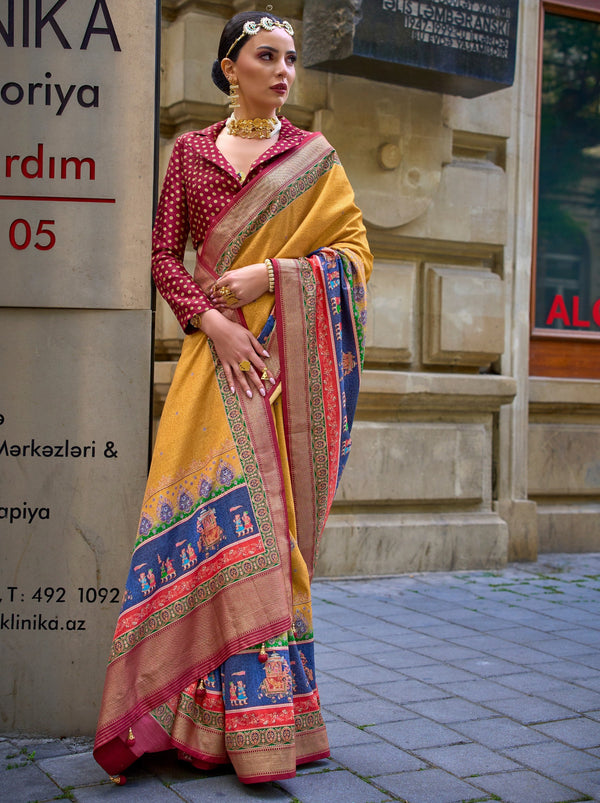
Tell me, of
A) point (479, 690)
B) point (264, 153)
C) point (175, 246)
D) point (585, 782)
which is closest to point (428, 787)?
point (585, 782)

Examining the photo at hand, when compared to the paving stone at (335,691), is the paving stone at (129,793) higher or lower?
Result: higher

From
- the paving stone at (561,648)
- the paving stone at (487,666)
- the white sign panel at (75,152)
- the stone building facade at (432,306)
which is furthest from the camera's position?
the stone building facade at (432,306)

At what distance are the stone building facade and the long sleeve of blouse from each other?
2.62 metres

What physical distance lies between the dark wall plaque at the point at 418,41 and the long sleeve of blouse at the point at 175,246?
9.95 ft

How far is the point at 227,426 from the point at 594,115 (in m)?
5.84

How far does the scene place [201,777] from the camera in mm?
2955

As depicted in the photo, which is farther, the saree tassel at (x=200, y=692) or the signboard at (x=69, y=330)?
the signboard at (x=69, y=330)

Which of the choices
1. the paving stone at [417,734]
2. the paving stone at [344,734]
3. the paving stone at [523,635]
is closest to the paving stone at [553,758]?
the paving stone at [417,734]

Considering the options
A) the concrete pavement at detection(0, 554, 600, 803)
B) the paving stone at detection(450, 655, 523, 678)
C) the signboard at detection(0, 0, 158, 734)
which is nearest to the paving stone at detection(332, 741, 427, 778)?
the concrete pavement at detection(0, 554, 600, 803)

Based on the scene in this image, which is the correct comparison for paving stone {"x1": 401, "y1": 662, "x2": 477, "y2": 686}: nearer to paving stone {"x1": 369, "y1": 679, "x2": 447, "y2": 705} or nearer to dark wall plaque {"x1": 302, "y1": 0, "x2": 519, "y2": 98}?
paving stone {"x1": 369, "y1": 679, "x2": 447, "y2": 705}

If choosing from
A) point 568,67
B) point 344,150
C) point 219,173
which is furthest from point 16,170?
point 568,67

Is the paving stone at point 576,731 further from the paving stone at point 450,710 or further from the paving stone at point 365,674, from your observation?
the paving stone at point 365,674

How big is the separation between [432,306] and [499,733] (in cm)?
363

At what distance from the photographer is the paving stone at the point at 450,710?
142 inches
